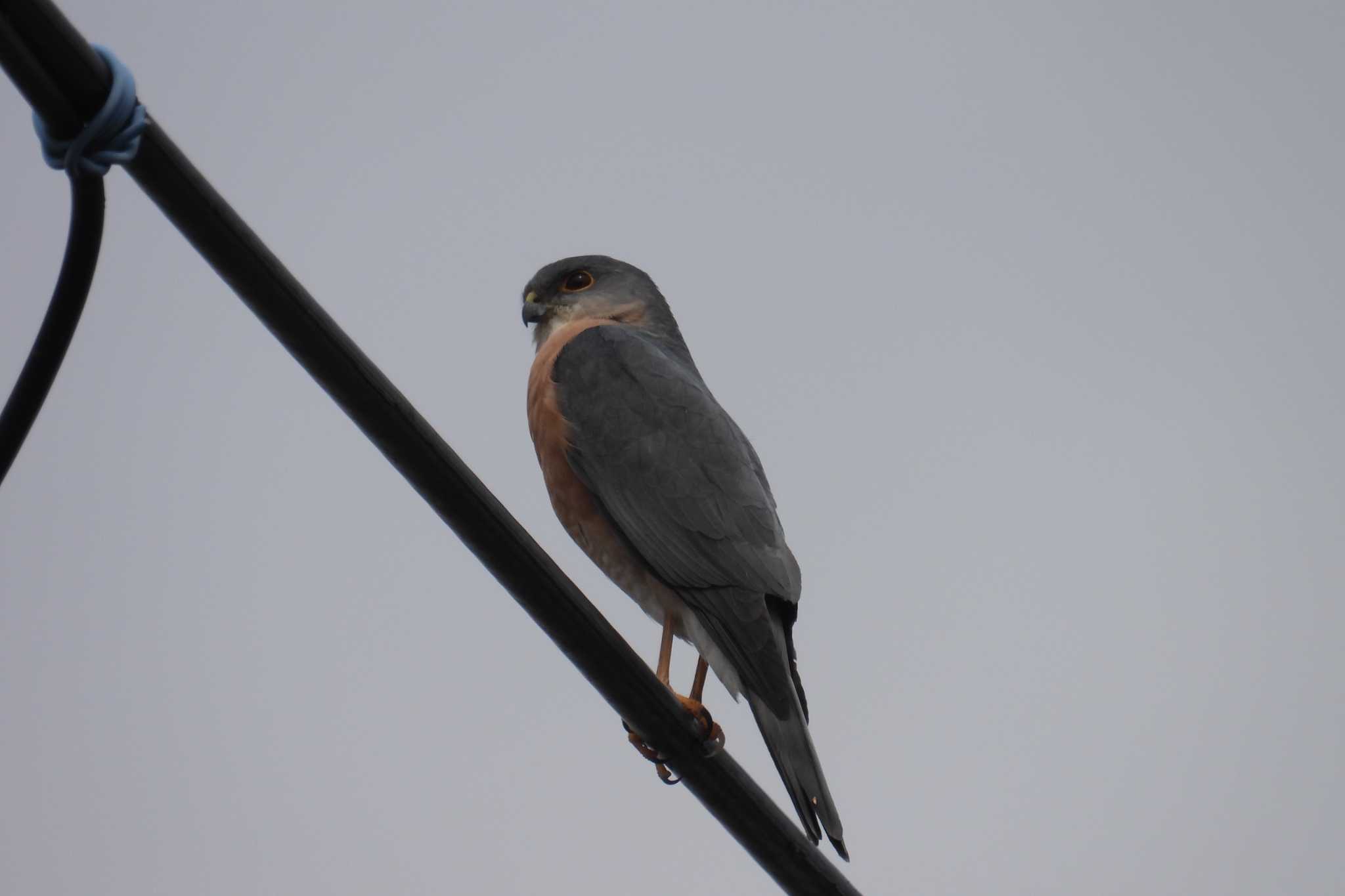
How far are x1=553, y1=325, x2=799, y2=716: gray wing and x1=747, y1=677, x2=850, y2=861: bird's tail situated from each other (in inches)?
1.8

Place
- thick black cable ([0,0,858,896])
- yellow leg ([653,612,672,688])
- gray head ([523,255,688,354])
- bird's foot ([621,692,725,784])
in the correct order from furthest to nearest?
gray head ([523,255,688,354])
yellow leg ([653,612,672,688])
bird's foot ([621,692,725,784])
thick black cable ([0,0,858,896])

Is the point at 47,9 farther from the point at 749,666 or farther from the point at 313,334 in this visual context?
the point at 749,666

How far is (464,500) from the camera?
237 centimetres

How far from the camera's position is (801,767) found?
3607mm

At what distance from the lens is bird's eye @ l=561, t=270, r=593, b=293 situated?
5.84 metres

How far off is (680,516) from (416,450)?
206cm

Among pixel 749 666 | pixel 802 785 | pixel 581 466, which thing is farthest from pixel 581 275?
pixel 802 785

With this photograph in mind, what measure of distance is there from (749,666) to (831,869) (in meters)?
0.90

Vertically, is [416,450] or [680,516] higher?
[680,516]

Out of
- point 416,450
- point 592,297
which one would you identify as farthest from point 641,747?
point 592,297

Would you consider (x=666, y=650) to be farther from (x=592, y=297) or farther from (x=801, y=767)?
(x=592, y=297)

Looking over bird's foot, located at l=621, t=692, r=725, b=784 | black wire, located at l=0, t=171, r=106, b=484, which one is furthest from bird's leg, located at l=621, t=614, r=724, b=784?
black wire, located at l=0, t=171, r=106, b=484

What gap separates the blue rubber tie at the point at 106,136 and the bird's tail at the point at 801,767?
2.41 m

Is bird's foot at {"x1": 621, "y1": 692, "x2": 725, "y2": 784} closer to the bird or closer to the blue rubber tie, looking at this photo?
the bird
